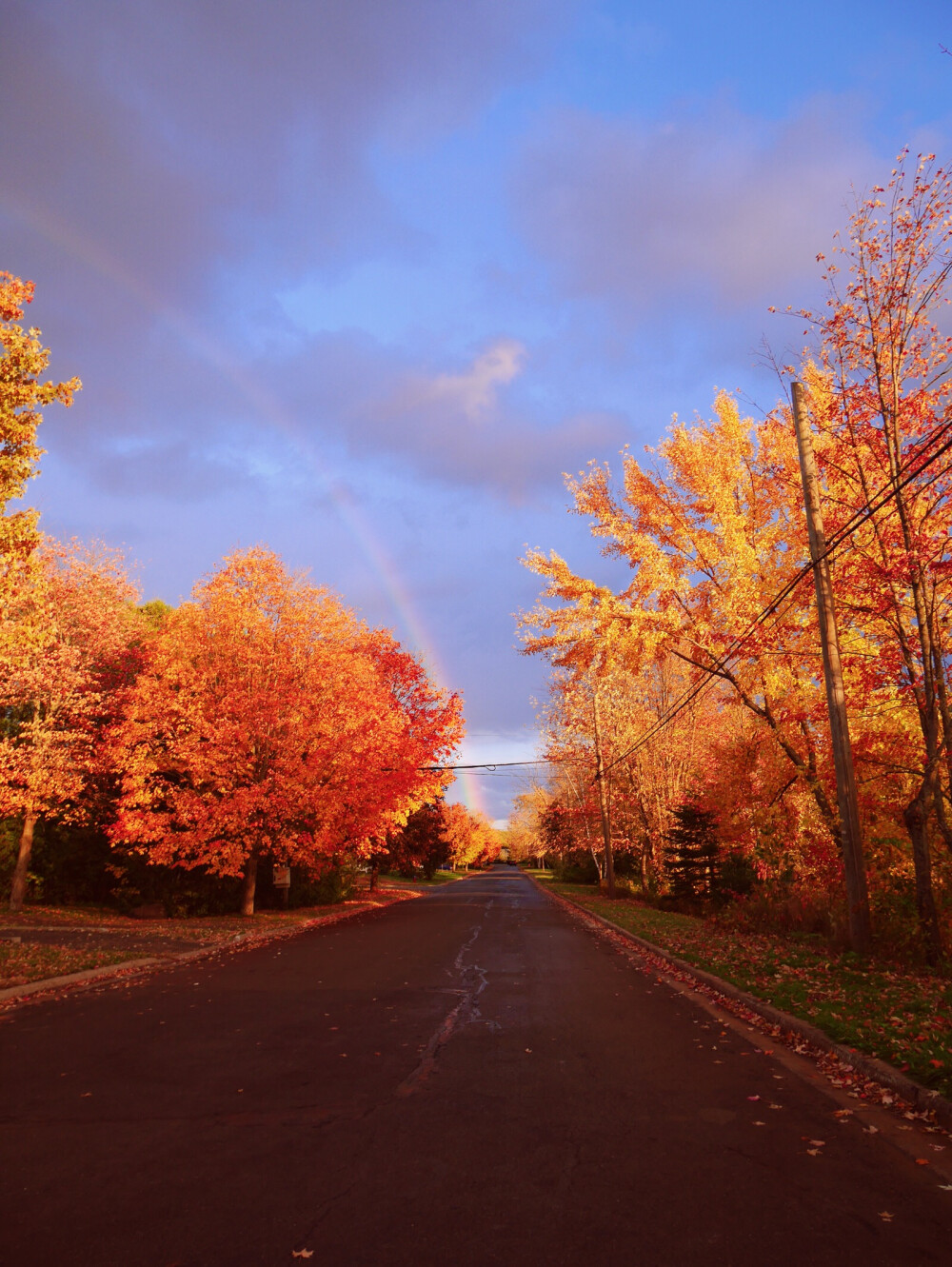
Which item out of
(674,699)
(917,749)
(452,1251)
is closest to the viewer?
(452,1251)

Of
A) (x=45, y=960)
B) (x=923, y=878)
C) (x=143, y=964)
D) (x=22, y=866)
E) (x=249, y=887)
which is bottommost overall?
(x=143, y=964)

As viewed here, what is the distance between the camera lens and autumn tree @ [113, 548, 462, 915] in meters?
19.6

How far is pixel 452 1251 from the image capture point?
11.5 ft

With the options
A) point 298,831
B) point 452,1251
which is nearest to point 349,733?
point 298,831

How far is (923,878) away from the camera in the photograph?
11211 millimetres

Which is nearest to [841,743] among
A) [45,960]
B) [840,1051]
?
[840,1051]

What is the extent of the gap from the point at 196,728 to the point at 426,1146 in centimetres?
1648

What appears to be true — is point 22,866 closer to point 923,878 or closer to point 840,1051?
point 840,1051

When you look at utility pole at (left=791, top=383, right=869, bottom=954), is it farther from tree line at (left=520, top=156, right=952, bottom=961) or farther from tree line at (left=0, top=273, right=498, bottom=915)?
tree line at (left=0, top=273, right=498, bottom=915)

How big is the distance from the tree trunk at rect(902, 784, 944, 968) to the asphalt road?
14.2ft

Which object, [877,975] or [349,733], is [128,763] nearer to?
[349,733]

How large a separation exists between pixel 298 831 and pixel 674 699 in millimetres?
17197

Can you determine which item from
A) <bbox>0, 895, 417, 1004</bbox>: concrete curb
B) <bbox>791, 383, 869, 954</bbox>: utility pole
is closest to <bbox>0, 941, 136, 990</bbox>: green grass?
<bbox>0, 895, 417, 1004</bbox>: concrete curb

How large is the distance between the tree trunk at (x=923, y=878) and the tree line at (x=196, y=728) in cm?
1413
